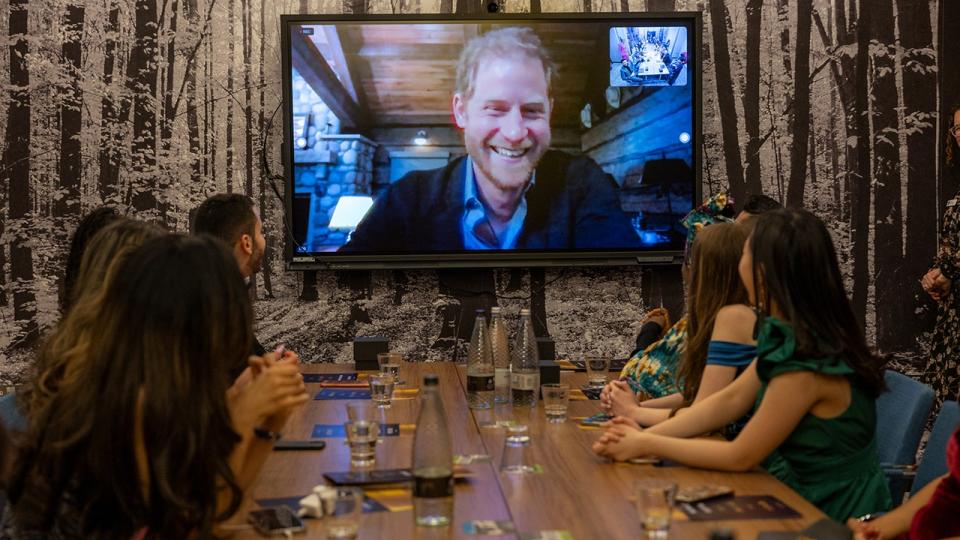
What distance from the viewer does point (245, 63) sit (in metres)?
5.76

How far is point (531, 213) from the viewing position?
5781mm

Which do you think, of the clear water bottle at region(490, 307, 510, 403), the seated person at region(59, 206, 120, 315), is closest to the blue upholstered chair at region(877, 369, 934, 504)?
the clear water bottle at region(490, 307, 510, 403)

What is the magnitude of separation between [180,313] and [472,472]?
831mm

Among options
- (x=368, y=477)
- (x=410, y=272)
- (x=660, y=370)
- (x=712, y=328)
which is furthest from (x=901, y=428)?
(x=410, y=272)

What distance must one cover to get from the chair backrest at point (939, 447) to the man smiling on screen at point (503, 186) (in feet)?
9.66

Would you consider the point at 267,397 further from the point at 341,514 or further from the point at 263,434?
the point at 341,514

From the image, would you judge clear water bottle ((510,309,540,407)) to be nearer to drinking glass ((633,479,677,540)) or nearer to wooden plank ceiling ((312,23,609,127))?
drinking glass ((633,479,677,540))

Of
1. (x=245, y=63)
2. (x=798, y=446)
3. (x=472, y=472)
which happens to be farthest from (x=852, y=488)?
(x=245, y=63)

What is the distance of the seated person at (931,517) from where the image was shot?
7.11 feet

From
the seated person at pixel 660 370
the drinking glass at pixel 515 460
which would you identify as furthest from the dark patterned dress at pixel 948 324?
the drinking glass at pixel 515 460

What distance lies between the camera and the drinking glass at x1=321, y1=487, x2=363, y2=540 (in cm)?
187

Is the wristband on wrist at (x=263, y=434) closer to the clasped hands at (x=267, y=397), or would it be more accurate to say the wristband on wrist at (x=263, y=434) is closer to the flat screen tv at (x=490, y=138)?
the clasped hands at (x=267, y=397)

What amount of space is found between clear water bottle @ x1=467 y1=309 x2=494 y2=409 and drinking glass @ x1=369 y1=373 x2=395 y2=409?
0.82ft

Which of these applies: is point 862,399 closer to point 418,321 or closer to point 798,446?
point 798,446
